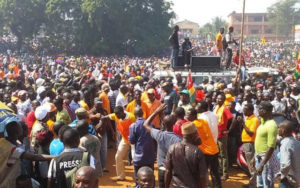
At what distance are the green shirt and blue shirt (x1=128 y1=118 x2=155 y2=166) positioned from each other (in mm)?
1455

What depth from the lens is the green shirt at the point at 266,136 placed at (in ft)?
14.3

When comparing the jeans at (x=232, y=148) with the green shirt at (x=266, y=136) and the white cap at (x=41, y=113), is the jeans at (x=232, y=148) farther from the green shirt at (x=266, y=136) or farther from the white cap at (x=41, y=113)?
the white cap at (x=41, y=113)

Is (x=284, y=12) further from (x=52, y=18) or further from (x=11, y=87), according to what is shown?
(x=11, y=87)

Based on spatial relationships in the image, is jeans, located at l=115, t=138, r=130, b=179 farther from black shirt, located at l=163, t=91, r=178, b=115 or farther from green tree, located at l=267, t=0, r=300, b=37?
green tree, located at l=267, t=0, r=300, b=37

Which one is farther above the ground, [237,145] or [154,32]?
[154,32]

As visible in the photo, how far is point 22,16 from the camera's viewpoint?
36781 mm

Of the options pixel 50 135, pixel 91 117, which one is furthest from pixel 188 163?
pixel 91 117

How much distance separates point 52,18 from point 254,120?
3418 cm

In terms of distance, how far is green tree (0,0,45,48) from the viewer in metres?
36.2

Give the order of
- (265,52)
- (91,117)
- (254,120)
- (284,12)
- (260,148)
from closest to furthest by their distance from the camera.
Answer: (260,148), (254,120), (91,117), (265,52), (284,12)

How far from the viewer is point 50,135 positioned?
4.20 m

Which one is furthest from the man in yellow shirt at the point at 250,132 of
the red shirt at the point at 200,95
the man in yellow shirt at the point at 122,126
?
the red shirt at the point at 200,95

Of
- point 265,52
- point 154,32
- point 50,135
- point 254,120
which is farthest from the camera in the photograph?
point 154,32

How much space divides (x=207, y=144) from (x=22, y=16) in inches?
1414
